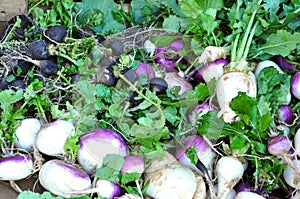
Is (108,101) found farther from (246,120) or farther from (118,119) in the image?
(246,120)

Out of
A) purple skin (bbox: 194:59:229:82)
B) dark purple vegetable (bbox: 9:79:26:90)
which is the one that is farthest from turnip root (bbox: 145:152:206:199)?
dark purple vegetable (bbox: 9:79:26:90)

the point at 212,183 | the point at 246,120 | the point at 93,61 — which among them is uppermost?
the point at 93,61

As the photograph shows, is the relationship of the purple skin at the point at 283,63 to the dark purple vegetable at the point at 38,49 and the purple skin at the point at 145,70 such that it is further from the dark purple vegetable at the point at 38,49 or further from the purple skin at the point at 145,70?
the dark purple vegetable at the point at 38,49

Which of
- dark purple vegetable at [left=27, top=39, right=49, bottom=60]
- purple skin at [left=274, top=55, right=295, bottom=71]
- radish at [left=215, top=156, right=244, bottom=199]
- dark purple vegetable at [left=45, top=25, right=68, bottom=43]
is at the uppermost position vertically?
dark purple vegetable at [left=45, top=25, right=68, bottom=43]

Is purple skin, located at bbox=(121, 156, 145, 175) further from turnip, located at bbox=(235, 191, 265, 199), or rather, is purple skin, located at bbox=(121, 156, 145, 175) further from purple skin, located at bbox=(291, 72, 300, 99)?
purple skin, located at bbox=(291, 72, 300, 99)

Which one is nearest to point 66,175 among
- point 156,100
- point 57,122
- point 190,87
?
point 57,122

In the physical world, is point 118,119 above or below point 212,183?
above
